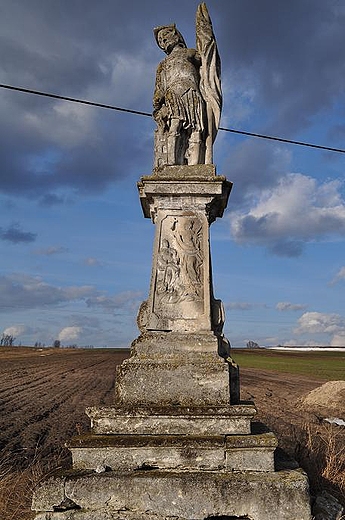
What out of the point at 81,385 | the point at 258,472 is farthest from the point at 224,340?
the point at 81,385

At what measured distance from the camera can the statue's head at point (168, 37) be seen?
6.32 meters

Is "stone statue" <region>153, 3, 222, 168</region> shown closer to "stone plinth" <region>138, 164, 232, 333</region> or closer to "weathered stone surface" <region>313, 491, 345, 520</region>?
"stone plinth" <region>138, 164, 232, 333</region>

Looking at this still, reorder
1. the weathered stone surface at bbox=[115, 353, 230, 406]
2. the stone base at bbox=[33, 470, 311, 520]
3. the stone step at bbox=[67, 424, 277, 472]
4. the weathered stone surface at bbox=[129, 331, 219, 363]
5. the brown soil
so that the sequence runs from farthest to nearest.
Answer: the brown soil, the weathered stone surface at bbox=[129, 331, 219, 363], the weathered stone surface at bbox=[115, 353, 230, 406], the stone step at bbox=[67, 424, 277, 472], the stone base at bbox=[33, 470, 311, 520]

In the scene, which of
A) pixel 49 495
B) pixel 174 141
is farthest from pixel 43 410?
pixel 49 495

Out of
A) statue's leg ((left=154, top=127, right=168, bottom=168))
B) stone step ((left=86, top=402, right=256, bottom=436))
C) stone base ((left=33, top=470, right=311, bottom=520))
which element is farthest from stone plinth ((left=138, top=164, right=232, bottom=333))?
stone base ((left=33, top=470, right=311, bottom=520))

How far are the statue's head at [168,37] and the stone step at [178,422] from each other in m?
4.46

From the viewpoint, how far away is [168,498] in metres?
4.02

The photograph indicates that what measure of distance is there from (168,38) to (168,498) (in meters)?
5.25

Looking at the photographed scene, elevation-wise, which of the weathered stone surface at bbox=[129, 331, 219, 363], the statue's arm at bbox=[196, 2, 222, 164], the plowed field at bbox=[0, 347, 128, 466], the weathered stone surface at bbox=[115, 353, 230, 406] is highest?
the statue's arm at bbox=[196, 2, 222, 164]

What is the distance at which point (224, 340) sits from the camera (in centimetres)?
552

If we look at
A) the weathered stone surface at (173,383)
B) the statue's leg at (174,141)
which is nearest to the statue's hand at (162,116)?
the statue's leg at (174,141)

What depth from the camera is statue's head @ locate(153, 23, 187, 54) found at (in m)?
6.32

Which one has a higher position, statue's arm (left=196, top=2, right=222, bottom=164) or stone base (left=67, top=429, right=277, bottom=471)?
statue's arm (left=196, top=2, right=222, bottom=164)

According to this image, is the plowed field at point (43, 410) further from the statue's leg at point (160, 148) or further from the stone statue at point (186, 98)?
the stone statue at point (186, 98)
